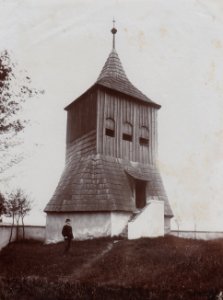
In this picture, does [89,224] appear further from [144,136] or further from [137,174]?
[144,136]

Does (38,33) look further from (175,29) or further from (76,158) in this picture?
(76,158)

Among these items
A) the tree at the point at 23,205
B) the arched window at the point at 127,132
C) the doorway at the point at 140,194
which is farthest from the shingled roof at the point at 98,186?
the tree at the point at 23,205

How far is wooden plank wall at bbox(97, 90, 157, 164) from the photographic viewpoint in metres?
20.7

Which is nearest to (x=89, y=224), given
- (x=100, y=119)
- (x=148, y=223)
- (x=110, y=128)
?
(x=148, y=223)

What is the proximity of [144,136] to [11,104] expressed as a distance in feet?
31.5

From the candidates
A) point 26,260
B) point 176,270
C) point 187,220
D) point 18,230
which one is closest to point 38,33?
point 26,260

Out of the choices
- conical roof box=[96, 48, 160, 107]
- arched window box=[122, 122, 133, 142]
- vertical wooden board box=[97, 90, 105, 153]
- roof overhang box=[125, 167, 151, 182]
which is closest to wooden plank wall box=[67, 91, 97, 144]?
vertical wooden board box=[97, 90, 105, 153]

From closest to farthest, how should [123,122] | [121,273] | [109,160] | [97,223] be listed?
[121,273]
[97,223]
[109,160]
[123,122]

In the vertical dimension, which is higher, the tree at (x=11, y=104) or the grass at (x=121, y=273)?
the tree at (x=11, y=104)

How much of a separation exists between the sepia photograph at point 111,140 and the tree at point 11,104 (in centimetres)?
4

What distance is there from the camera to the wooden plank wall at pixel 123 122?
2066 centimetres

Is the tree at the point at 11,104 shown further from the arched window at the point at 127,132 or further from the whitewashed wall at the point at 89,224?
the arched window at the point at 127,132

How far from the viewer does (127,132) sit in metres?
21.8

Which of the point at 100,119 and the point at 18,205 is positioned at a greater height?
the point at 100,119
